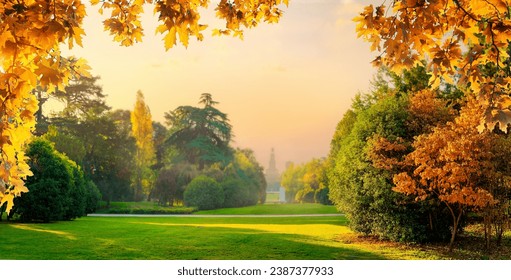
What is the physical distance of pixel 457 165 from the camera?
8.73m

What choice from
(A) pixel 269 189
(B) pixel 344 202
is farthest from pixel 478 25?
(A) pixel 269 189

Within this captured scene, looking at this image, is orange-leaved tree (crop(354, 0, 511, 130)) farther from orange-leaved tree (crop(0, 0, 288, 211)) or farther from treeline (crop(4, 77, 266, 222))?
treeline (crop(4, 77, 266, 222))

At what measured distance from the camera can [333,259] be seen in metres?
9.23

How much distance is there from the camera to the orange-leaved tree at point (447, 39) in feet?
8.29

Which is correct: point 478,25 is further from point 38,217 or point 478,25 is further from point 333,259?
point 38,217

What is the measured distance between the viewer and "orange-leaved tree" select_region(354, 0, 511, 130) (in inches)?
99.5

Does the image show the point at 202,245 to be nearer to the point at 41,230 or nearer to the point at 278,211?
the point at 41,230

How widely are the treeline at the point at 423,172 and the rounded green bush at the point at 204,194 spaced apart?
39.8ft

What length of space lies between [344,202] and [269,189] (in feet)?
85.6

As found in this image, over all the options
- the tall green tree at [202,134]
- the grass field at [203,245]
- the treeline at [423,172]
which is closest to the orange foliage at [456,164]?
the treeline at [423,172]

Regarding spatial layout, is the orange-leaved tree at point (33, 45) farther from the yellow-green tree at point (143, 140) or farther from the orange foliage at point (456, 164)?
the yellow-green tree at point (143, 140)

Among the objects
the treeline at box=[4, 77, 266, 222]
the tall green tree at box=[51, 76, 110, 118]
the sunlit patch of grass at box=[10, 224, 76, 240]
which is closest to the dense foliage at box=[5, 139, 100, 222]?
the treeline at box=[4, 77, 266, 222]
